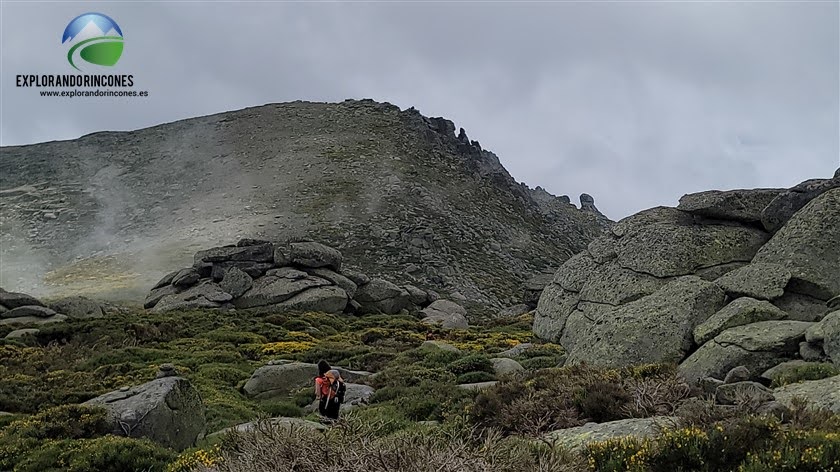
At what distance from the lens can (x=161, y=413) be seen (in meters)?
12.9

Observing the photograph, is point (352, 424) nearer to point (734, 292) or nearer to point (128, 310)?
point (734, 292)

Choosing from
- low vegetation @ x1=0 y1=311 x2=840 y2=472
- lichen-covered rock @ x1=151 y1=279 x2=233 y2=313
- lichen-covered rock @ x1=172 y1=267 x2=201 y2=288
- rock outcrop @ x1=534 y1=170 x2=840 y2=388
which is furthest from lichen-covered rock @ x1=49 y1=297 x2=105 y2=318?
rock outcrop @ x1=534 y1=170 x2=840 y2=388

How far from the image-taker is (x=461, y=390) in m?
14.6

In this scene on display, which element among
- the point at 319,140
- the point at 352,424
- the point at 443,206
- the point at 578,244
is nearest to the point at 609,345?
the point at 352,424

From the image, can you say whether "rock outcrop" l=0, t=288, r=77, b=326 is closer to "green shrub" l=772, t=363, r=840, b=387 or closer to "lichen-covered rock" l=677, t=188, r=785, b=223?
"lichen-covered rock" l=677, t=188, r=785, b=223

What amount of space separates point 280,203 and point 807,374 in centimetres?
6423

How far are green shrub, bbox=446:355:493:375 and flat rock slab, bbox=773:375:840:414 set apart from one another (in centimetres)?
992

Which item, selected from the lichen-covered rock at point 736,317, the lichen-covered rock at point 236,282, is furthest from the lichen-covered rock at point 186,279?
the lichen-covered rock at point 736,317

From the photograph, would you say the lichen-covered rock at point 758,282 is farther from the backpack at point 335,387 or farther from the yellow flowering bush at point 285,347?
the yellow flowering bush at point 285,347

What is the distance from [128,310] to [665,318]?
38428 millimetres

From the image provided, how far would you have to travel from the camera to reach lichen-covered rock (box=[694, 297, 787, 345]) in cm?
1338

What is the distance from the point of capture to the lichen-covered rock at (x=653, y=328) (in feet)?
45.6

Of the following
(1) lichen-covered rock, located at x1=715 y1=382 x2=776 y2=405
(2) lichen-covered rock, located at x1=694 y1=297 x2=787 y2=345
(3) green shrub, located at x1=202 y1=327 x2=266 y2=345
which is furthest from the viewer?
(3) green shrub, located at x1=202 y1=327 x2=266 y2=345

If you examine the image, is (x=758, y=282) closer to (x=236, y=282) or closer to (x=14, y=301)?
(x=236, y=282)
